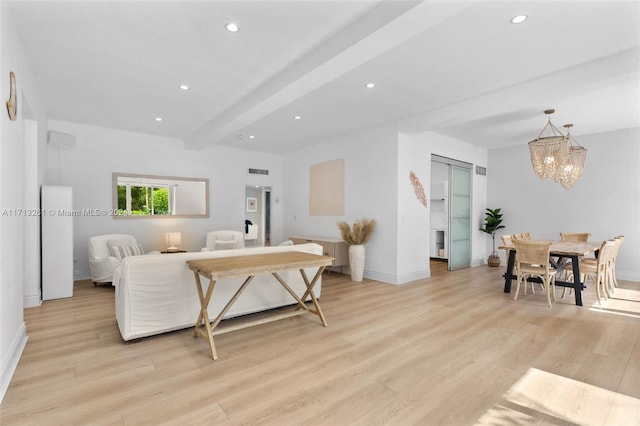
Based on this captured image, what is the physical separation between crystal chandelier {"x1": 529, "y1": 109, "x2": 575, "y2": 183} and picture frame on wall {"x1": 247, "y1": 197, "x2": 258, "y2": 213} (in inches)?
257

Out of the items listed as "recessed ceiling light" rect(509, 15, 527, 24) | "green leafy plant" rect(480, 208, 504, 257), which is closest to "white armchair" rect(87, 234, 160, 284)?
"recessed ceiling light" rect(509, 15, 527, 24)

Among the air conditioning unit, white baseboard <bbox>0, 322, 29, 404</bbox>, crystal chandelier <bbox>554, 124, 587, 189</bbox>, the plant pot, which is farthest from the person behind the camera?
the plant pot

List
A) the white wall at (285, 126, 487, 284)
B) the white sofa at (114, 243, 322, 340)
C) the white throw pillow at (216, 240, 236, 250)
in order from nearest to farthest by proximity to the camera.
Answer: the white sofa at (114, 243, 322, 340) → the white wall at (285, 126, 487, 284) → the white throw pillow at (216, 240, 236, 250)

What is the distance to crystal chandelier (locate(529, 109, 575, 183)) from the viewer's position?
4473 millimetres

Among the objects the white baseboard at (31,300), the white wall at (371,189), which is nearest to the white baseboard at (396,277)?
the white wall at (371,189)

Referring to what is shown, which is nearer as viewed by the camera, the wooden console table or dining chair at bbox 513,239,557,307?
the wooden console table

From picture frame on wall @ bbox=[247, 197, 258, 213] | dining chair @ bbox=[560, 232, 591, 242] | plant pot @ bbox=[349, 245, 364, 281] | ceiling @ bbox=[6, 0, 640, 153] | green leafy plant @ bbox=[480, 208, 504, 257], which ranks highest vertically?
ceiling @ bbox=[6, 0, 640, 153]

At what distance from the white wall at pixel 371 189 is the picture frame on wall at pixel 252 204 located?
2.15m

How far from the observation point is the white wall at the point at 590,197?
19.1ft

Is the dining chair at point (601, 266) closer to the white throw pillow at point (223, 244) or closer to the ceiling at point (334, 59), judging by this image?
the ceiling at point (334, 59)

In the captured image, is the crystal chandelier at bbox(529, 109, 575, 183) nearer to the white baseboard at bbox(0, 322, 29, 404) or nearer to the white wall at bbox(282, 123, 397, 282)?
the white wall at bbox(282, 123, 397, 282)

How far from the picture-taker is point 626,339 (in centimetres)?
305

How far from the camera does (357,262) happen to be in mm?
5695

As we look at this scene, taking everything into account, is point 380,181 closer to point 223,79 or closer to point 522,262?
point 522,262
